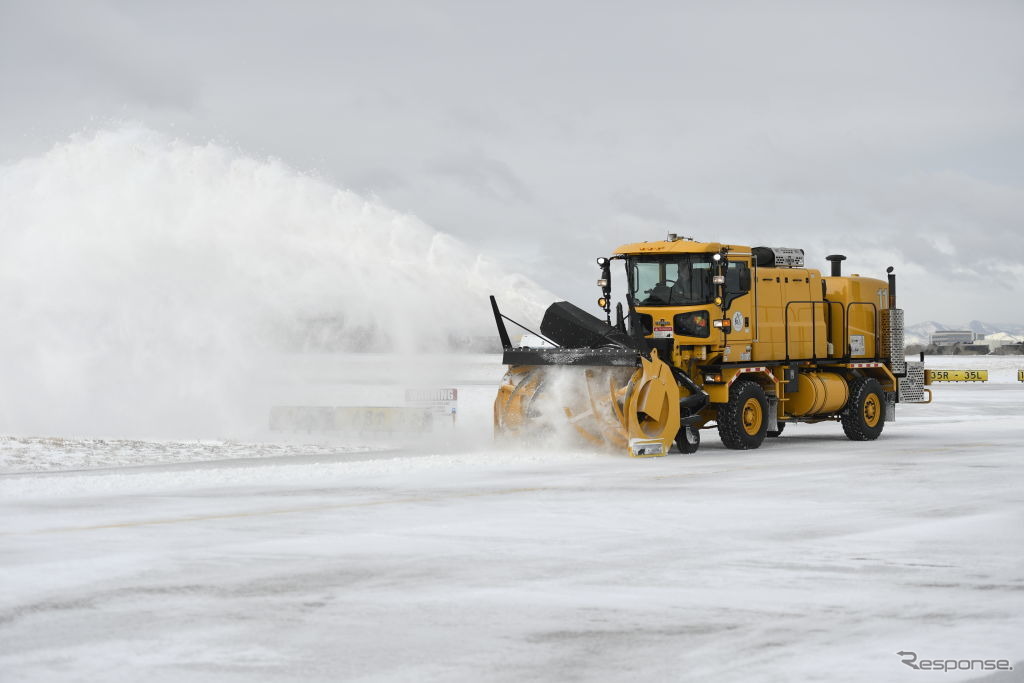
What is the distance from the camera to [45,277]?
28.2m

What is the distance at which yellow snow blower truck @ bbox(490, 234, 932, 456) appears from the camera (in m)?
20.7

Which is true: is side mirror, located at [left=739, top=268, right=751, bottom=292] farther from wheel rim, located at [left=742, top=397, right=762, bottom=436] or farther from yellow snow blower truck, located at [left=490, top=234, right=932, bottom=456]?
wheel rim, located at [left=742, top=397, right=762, bottom=436]

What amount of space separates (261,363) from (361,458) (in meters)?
9.97

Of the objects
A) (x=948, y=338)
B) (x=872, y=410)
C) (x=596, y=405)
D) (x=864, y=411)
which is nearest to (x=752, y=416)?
(x=596, y=405)

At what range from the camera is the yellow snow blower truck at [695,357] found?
67.9 feet

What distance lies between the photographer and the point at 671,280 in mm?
22516

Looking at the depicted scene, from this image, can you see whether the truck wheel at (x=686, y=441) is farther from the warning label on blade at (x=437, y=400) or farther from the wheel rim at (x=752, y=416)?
the warning label on blade at (x=437, y=400)

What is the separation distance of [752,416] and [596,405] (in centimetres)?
356

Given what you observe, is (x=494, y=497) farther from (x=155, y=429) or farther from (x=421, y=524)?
(x=155, y=429)

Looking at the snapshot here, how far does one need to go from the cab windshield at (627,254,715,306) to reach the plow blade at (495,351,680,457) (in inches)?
77.3

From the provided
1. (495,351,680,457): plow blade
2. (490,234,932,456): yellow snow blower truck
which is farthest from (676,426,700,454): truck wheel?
(495,351,680,457): plow blade

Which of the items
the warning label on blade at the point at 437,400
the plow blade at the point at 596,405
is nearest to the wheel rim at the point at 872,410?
the plow blade at the point at 596,405

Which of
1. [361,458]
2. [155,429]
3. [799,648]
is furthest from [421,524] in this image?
[155,429]

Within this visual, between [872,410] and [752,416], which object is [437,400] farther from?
[872,410]
